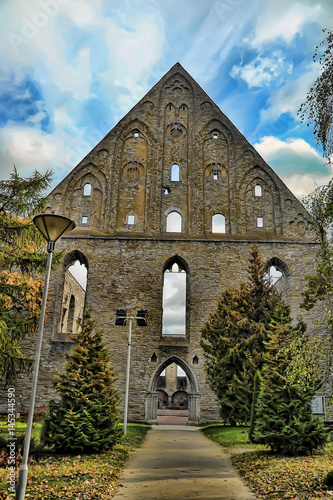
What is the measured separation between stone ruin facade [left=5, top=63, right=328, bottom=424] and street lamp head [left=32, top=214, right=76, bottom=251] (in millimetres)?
13073

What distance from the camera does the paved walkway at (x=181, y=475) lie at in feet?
21.0

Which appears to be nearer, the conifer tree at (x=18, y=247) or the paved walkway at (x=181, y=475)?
the paved walkway at (x=181, y=475)

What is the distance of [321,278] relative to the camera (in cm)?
905

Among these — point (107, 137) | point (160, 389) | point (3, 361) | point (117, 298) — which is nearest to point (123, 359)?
point (117, 298)

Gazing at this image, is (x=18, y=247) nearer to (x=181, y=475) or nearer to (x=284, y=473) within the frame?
(x=181, y=475)

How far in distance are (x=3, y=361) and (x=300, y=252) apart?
14.9 m

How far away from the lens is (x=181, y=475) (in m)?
7.86

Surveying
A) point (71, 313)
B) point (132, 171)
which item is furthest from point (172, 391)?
point (132, 171)

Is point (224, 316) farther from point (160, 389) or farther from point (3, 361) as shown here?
point (160, 389)

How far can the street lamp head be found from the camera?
6.21m

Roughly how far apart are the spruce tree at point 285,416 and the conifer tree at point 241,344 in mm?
4035

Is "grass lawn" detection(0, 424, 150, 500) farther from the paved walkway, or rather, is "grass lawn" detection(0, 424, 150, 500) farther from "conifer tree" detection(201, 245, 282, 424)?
"conifer tree" detection(201, 245, 282, 424)

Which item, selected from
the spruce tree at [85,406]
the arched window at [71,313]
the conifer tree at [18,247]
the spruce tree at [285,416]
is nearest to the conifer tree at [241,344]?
the spruce tree at [285,416]

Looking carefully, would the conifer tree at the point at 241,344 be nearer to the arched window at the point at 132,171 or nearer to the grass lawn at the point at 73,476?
the grass lawn at the point at 73,476
